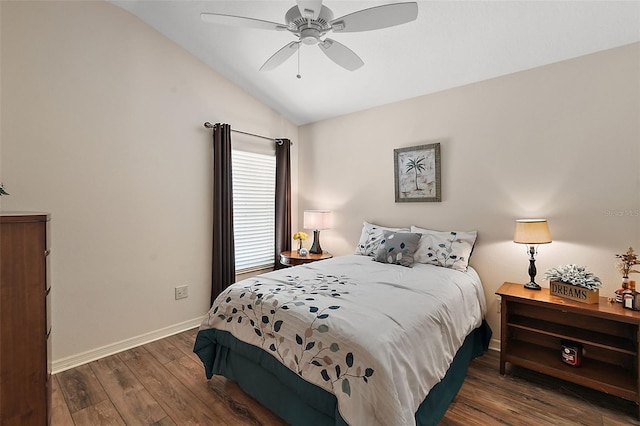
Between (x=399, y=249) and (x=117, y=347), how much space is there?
8.99 ft

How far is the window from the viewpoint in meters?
3.59

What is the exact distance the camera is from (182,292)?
10.1 feet

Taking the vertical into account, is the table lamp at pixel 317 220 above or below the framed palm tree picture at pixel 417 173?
below

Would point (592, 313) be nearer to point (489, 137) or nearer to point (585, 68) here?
point (489, 137)

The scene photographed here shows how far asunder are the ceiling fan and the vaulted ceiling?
53 cm

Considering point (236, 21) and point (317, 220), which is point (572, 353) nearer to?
point (317, 220)

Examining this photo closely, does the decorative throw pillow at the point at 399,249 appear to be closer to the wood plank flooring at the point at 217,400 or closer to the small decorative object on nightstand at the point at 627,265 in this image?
the wood plank flooring at the point at 217,400

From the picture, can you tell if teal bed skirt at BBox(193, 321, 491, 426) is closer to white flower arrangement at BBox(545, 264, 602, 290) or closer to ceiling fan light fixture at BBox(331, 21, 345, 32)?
white flower arrangement at BBox(545, 264, 602, 290)

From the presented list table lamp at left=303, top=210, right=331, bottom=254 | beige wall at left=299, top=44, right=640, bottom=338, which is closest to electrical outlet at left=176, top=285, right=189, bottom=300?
table lamp at left=303, top=210, right=331, bottom=254

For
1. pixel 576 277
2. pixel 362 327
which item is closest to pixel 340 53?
pixel 362 327

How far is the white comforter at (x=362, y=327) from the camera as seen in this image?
1.28 metres

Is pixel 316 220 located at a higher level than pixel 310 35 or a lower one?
lower

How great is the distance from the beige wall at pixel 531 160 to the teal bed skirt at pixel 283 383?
1.13 metres

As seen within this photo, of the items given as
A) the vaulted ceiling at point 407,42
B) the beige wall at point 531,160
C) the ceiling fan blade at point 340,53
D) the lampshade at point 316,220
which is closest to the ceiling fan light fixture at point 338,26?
the ceiling fan blade at point 340,53
